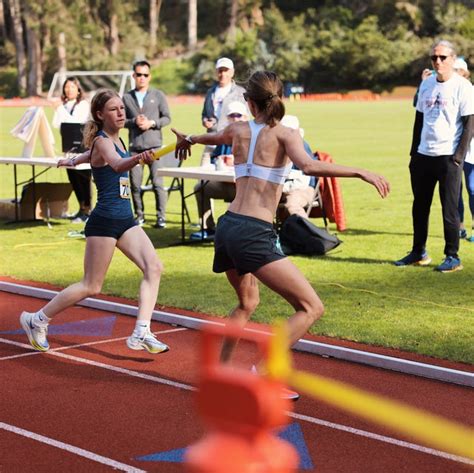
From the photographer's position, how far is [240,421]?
2066 mm

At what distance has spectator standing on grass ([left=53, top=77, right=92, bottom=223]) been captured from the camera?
50.8 ft

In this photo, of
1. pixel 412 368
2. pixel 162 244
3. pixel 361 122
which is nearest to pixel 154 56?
pixel 361 122

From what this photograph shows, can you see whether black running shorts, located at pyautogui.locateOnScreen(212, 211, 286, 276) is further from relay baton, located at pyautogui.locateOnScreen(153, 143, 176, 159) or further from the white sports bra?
relay baton, located at pyautogui.locateOnScreen(153, 143, 176, 159)

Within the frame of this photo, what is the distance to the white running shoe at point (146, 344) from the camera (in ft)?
24.7

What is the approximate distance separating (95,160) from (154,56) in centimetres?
10136

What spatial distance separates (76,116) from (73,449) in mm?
10591

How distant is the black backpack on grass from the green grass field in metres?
0.20

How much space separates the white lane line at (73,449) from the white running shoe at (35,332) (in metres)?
1.83

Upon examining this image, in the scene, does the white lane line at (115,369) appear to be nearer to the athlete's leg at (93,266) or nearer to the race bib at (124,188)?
the athlete's leg at (93,266)

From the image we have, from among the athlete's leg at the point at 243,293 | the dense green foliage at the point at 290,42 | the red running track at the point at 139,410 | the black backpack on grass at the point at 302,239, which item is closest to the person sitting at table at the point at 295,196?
the black backpack on grass at the point at 302,239

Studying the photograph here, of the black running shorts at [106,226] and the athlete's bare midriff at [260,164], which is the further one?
the black running shorts at [106,226]

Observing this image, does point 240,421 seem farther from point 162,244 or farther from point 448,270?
point 162,244

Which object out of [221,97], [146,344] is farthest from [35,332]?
[221,97]

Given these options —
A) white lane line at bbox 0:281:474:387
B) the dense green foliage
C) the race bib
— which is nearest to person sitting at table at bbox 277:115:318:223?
white lane line at bbox 0:281:474:387
